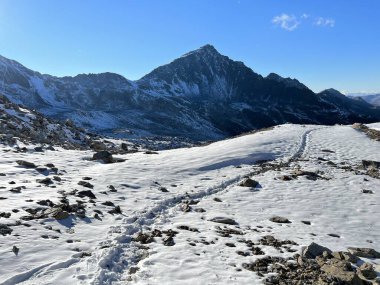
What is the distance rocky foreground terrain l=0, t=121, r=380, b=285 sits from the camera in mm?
12461

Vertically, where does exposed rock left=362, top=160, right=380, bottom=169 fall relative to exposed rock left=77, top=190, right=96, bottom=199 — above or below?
below

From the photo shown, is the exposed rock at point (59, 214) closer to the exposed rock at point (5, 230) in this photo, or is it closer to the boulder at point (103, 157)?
the exposed rock at point (5, 230)

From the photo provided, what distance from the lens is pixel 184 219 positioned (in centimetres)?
1878

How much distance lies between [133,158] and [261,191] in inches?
543

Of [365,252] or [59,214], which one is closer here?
[365,252]

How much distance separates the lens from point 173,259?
13.6 m

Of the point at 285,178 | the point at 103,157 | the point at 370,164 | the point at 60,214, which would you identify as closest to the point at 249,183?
the point at 285,178

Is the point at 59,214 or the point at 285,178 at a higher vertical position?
the point at 59,214

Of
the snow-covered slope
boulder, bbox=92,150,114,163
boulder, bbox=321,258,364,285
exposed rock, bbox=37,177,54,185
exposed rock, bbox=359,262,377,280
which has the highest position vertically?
the snow-covered slope

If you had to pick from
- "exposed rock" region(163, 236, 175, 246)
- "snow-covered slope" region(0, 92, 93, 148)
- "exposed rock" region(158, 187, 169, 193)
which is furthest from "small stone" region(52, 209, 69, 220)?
"snow-covered slope" region(0, 92, 93, 148)

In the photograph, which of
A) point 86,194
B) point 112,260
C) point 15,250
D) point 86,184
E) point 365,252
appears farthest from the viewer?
point 86,184

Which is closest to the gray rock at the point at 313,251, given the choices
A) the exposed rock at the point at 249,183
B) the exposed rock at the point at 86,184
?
the exposed rock at the point at 249,183

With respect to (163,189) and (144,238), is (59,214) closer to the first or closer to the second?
(144,238)

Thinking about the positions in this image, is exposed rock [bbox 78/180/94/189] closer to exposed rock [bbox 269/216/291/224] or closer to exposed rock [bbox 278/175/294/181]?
exposed rock [bbox 269/216/291/224]
